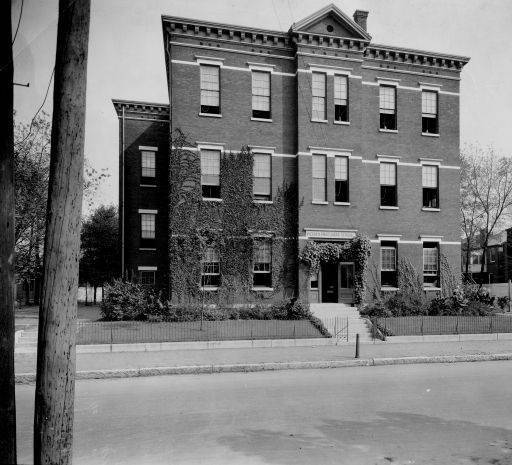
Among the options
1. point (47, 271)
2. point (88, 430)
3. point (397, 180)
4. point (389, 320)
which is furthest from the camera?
point (397, 180)

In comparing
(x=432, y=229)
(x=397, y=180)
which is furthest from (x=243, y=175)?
(x=432, y=229)

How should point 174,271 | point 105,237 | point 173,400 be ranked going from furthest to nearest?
point 105,237, point 174,271, point 173,400

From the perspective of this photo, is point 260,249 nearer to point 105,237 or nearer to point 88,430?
point 88,430

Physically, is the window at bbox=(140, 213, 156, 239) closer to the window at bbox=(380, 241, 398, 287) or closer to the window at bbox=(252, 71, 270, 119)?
the window at bbox=(252, 71, 270, 119)

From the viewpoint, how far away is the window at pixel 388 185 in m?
26.0

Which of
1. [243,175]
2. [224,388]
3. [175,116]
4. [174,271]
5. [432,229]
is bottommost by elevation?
[224,388]

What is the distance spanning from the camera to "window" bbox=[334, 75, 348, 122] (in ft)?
81.3

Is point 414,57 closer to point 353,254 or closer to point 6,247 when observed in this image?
point 353,254

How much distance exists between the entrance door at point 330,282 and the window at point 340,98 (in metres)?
8.07

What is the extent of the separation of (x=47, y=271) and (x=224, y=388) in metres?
6.82

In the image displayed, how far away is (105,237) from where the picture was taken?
41531 millimetres

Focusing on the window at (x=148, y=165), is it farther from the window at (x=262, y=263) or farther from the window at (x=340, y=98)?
the window at (x=340, y=98)

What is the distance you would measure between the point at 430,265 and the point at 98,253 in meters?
28.7

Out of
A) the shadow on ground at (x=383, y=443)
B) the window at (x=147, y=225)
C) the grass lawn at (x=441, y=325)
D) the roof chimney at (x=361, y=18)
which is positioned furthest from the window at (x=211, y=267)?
the shadow on ground at (x=383, y=443)
